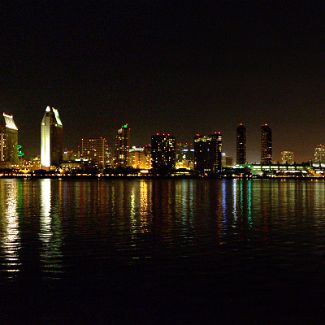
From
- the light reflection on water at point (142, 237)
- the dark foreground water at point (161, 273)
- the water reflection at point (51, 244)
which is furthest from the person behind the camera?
the light reflection on water at point (142, 237)

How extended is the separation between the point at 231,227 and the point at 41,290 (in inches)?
711

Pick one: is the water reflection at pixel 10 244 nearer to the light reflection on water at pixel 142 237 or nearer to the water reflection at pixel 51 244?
the light reflection on water at pixel 142 237

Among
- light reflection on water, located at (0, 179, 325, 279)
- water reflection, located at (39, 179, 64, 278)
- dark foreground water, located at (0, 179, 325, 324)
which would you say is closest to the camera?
dark foreground water, located at (0, 179, 325, 324)

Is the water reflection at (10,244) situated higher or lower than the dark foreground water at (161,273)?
higher

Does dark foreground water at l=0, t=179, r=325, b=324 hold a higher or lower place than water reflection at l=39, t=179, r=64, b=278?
lower

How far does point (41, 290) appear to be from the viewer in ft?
51.2

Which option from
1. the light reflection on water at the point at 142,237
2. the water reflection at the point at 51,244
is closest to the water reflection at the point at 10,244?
the light reflection on water at the point at 142,237

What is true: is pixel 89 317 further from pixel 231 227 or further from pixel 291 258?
pixel 231 227

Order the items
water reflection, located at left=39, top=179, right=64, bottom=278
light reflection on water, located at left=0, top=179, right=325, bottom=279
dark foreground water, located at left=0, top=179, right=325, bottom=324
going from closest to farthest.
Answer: dark foreground water, located at left=0, top=179, right=325, bottom=324 < water reflection, located at left=39, top=179, right=64, bottom=278 < light reflection on water, located at left=0, top=179, right=325, bottom=279

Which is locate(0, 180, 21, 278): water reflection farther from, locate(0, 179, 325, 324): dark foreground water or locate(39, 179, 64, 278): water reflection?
locate(39, 179, 64, 278): water reflection

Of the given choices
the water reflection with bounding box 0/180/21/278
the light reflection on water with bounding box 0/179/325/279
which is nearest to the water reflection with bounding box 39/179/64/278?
the light reflection on water with bounding box 0/179/325/279

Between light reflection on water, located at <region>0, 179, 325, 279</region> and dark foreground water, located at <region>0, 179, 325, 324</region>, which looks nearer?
dark foreground water, located at <region>0, 179, 325, 324</region>

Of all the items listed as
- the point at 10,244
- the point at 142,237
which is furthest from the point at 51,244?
the point at 142,237

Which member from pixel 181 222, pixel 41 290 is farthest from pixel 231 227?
pixel 41 290
